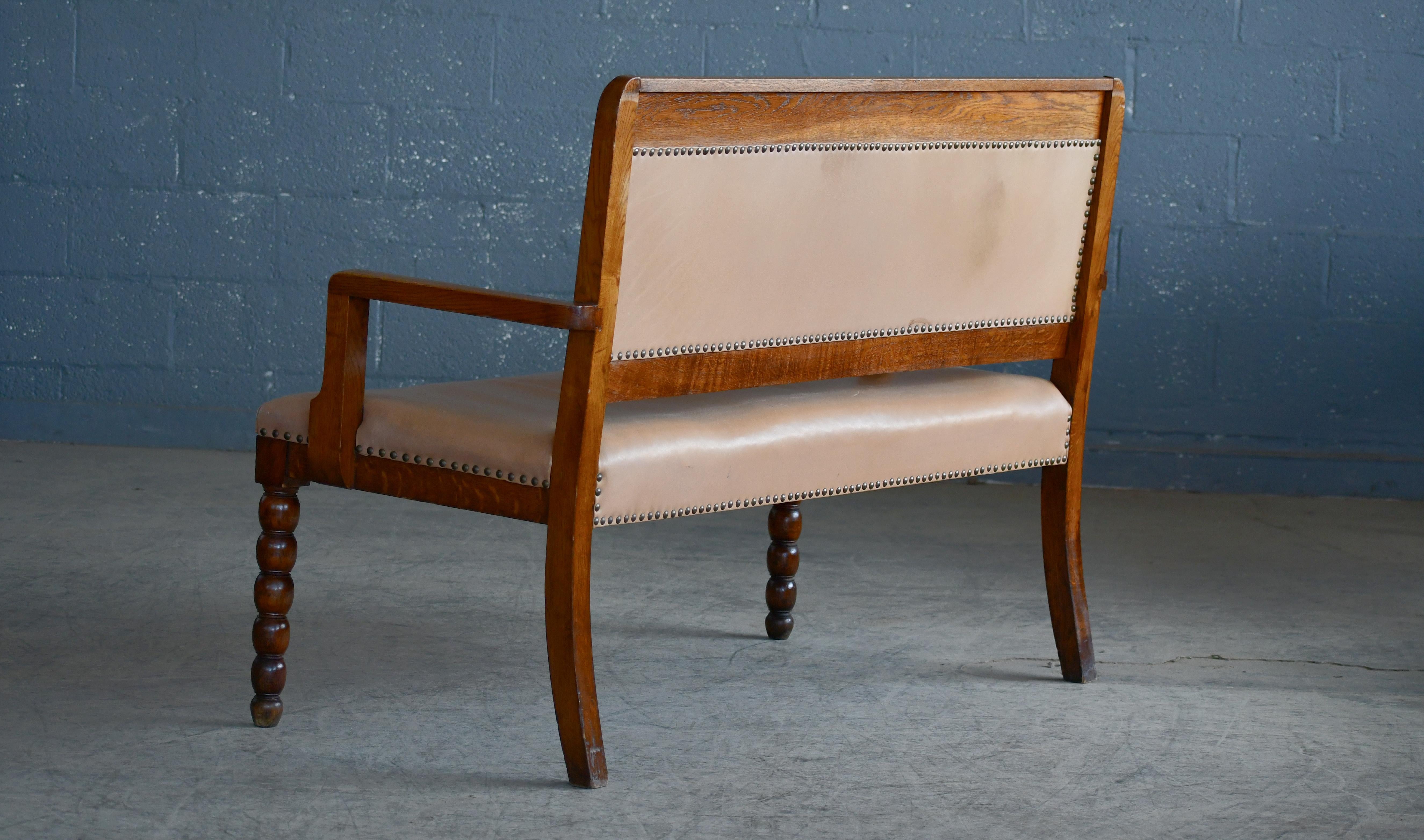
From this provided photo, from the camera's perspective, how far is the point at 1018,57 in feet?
13.1

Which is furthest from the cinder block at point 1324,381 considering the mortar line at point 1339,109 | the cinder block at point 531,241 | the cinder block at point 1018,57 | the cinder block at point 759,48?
the cinder block at point 531,241

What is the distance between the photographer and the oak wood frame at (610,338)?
70.3 inches

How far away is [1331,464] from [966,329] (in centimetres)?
217

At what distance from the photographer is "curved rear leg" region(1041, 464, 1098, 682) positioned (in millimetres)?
2414

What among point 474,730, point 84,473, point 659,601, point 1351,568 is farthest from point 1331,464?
point 84,473

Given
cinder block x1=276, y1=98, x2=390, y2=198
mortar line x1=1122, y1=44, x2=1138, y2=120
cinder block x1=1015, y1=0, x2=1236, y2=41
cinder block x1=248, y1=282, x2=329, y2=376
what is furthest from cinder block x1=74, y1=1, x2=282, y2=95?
mortar line x1=1122, y1=44, x2=1138, y2=120

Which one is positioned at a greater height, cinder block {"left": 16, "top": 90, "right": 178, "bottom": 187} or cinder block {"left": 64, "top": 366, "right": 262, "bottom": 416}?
cinder block {"left": 16, "top": 90, "right": 178, "bottom": 187}

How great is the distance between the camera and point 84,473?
12.2ft

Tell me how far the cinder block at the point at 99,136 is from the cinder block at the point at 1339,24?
2.59m

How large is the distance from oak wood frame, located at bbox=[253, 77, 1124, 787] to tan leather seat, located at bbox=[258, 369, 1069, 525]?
33 mm

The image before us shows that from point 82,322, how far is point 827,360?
2.65 metres

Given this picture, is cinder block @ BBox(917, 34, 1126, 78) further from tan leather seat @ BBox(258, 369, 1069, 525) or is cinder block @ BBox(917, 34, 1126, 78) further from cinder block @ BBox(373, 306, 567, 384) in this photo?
tan leather seat @ BBox(258, 369, 1069, 525)

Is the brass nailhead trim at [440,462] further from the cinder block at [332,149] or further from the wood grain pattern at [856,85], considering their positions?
the cinder block at [332,149]

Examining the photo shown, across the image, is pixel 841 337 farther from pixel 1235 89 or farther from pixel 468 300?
pixel 1235 89
